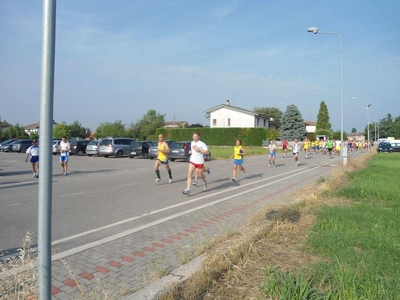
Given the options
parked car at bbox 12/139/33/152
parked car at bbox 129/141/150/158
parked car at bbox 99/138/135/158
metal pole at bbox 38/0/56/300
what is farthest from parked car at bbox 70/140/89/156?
metal pole at bbox 38/0/56/300

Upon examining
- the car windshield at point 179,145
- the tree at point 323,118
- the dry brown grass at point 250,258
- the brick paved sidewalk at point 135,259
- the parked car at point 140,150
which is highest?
the tree at point 323,118

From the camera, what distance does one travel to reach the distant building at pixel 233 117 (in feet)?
223

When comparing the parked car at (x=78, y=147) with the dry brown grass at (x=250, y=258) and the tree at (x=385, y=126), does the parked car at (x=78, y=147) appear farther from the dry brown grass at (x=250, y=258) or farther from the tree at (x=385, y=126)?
the tree at (x=385, y=126)

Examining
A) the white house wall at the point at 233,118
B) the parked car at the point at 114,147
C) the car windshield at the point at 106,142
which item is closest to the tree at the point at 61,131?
the white house wall at the point at 233,118

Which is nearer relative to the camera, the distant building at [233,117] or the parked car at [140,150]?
the parked car at [140,150]

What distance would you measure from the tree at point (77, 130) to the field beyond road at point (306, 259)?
8191 centimetres

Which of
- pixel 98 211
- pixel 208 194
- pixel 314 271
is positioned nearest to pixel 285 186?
pixel 208 194

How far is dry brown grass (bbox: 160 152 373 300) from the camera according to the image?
356cm

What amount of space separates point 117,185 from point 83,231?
6.29 metres

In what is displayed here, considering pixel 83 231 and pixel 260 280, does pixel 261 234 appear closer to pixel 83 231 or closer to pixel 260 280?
pixel 260 280

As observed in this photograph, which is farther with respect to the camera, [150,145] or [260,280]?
[150,145]

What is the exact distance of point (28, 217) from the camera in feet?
23.8

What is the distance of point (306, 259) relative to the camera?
14.0ft

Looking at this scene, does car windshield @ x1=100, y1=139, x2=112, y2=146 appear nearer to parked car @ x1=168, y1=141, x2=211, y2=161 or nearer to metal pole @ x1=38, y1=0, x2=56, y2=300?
parked car @ x1=168, y1=141, x2=211, y2=161
